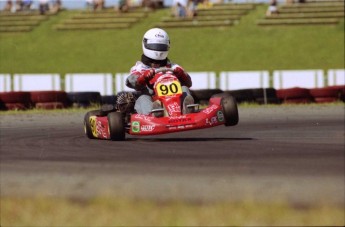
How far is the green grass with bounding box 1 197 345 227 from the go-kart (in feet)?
16.1

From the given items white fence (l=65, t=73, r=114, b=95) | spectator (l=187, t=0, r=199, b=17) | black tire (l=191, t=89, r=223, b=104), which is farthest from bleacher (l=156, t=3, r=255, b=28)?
black tire (l=191, t=89, r=223, b=104)

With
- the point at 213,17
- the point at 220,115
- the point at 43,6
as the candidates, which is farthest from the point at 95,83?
the point at 43,6

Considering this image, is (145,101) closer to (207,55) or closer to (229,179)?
(229,179)

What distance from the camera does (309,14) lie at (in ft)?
121

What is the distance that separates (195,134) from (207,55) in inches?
890

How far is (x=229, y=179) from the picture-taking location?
718 centimetres

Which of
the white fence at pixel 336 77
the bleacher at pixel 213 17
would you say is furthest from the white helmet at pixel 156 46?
the bleacher at pixel 213 17

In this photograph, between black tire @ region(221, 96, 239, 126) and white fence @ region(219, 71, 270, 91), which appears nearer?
black tire @ region(221, 96, 239, 126)

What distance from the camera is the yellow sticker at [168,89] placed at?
11.3 metres

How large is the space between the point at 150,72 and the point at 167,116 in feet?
1.80

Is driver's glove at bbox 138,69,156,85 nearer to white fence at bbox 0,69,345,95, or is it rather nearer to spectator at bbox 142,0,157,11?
white fence at bbox 0,69,345,95

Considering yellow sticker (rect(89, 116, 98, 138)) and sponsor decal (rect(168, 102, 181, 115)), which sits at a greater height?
sponsor decal (rect(168, 102, 181, 115))

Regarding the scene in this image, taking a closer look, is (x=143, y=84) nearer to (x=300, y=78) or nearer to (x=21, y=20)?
(x=300, y=78)

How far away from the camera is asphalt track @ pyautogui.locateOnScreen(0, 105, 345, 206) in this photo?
6.56m
